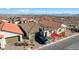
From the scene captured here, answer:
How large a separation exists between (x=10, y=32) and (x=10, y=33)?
1 centimetres

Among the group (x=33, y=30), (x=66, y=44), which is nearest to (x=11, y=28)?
(x=33, y=30)

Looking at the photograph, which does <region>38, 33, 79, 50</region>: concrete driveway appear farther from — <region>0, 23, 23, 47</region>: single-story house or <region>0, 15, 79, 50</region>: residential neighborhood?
<region>0, 23, 23, 47</region>: single-story house

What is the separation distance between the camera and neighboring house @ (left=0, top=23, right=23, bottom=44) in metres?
3.38

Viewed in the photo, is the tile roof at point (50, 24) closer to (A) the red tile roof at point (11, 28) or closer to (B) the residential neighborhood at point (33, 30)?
(B) the residential neighborhood at point (33, 30)

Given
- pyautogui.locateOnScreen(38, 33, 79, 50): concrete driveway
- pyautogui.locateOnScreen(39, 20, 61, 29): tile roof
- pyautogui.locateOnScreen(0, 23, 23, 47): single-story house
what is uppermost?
pyautogui.locateOnScreen(39, 20, 61, 29): tile roof

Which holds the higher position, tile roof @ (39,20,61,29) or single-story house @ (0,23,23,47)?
tile roof @ (39,20,61,29)

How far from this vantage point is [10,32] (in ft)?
11.1

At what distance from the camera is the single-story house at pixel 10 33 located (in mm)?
3375

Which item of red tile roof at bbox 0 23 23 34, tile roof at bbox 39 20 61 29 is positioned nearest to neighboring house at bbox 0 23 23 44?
red tile roof at bbox 0 23 23 34

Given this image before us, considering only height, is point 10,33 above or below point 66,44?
above

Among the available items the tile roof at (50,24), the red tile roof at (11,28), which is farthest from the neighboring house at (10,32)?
A: the tile roof at (50,24)

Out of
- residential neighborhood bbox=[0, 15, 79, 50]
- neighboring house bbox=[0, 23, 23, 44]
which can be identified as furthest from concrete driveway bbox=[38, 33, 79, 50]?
neighboring house bbox=[0, 23, 23, 44]

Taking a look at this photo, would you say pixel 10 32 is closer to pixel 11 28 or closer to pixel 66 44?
pixel 11 28
